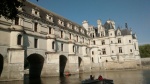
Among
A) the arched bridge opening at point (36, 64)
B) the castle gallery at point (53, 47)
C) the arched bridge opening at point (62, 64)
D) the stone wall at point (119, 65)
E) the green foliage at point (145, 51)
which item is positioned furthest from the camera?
the green foliage at point (145, 51)

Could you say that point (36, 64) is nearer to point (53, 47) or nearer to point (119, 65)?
point (53, 47)

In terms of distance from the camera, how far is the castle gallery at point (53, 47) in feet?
77.8

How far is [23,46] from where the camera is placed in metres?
26.1

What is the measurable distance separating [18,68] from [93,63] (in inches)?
1249

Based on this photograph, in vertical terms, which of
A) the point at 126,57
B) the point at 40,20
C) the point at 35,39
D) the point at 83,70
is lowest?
the point at 83,70

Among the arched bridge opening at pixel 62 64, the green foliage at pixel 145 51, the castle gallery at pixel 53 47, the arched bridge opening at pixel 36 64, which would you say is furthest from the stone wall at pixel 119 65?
the green foliage at pixel 145 51

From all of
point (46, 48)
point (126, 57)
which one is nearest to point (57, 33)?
point (46, 48)

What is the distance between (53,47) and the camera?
32312 millimetres

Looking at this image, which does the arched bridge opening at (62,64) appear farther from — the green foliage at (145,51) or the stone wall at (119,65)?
the green foliage at (145,51)

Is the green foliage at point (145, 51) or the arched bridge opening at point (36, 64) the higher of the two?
the green foliage at point (145, 51)

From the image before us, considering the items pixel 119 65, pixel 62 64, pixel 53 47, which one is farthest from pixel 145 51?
pixel 53 47

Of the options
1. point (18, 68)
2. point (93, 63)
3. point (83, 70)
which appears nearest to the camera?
point (18, 68)

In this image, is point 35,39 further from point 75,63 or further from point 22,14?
point 75,63

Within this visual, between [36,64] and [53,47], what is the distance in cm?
481
